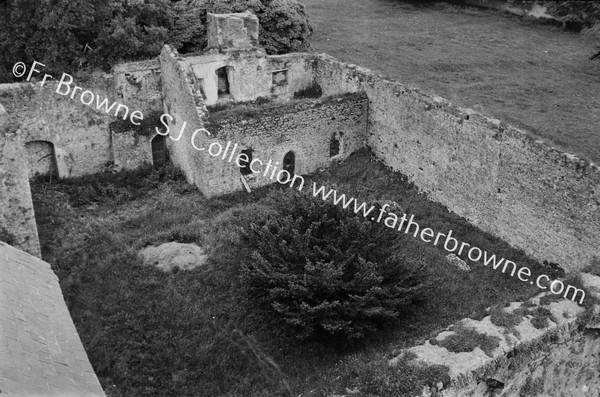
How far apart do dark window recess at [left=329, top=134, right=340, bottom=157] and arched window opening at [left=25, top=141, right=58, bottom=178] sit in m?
8.71

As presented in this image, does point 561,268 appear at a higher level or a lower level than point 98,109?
lower

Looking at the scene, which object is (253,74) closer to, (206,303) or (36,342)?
(206,303)

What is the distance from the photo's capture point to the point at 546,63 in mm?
25266

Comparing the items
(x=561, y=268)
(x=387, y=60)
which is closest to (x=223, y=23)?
(x=387, y=60)

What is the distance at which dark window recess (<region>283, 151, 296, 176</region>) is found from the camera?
18.2 meters

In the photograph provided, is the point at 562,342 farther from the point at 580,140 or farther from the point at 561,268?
the point at 580,140

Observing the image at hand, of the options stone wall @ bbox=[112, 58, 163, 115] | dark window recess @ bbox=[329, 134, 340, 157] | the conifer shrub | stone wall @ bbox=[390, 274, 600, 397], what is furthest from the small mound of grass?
stone wall @ bbox=[112, 58, 163, 115]

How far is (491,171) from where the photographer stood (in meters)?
14.5

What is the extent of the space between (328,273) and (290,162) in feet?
26.4

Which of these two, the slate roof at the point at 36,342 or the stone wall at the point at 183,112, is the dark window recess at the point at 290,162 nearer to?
the stone wall at the point at 183,112

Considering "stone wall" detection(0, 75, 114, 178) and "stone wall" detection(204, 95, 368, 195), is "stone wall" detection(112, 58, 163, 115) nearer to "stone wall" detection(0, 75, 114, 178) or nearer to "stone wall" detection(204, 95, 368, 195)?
"stone wall" detection(0, 75, 114, 178)

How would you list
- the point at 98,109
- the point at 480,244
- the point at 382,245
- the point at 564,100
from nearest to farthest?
the point at 382,245
the point at 480,244
the point at 98,109
the point at 564,100

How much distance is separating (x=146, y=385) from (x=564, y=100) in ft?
55.6

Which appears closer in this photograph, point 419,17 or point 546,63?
point 546,63
